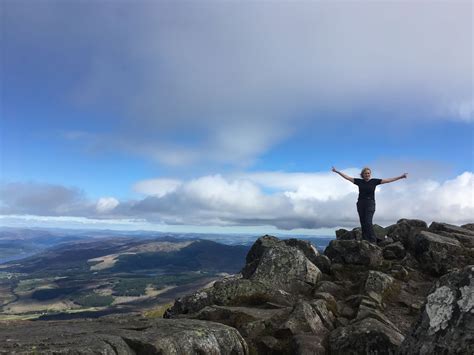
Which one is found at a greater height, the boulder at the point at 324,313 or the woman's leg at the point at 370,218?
the woman's leg at the point at 370,218

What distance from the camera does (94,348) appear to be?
34.6 feet

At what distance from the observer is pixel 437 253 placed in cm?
2475

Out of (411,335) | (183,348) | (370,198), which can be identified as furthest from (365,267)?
(183,348)

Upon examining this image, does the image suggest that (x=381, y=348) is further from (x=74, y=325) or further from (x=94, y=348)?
(x=74, y=325)

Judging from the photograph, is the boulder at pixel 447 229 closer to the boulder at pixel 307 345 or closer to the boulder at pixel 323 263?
the boulder at pixel 323 263

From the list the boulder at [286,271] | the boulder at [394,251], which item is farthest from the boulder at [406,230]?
the boulder at [286,271]

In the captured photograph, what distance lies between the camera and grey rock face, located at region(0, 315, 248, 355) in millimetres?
10609

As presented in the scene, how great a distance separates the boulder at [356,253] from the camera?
25016mm

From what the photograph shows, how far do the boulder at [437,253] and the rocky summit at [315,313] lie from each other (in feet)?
0.20

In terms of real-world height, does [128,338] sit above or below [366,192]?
below

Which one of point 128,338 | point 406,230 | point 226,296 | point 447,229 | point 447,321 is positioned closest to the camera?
point 447,321

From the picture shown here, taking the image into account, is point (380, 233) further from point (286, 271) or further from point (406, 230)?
point (286, 271)

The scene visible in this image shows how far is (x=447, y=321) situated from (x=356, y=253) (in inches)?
616

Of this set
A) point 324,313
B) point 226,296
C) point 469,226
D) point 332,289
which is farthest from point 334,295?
point 469,226
